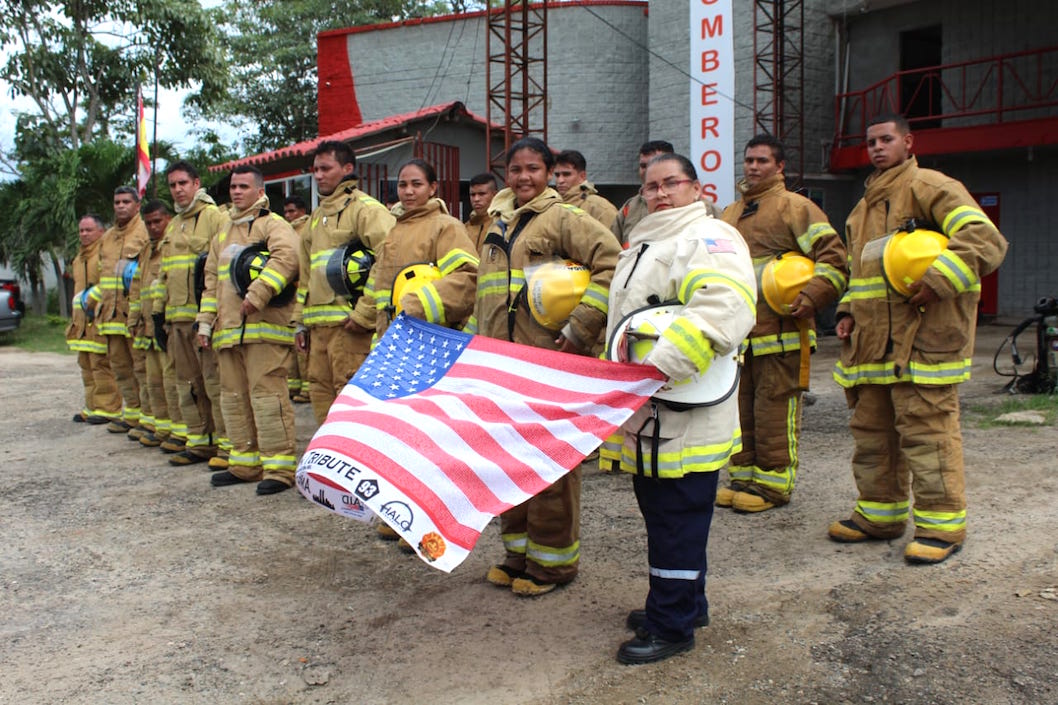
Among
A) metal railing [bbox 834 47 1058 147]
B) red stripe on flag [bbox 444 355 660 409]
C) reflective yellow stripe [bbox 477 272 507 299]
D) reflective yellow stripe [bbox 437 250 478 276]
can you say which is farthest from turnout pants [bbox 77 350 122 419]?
metal railing [bbox 834 47 1058 147]

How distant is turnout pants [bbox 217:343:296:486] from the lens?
711 cm

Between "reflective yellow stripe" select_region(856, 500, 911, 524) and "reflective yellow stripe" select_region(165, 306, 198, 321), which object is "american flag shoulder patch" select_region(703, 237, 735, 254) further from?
"reflective yellow stripe" select_region(165, 306, 198, 321)

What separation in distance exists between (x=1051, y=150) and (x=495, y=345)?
15.4 m

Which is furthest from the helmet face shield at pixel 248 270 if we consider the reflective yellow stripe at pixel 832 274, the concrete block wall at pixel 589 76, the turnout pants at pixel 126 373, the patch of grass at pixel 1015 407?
the concrete block wall at pixel 589 76

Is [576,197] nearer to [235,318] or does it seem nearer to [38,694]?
[235,318]

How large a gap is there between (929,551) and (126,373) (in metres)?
8.28

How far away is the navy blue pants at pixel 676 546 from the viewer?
3.78 m

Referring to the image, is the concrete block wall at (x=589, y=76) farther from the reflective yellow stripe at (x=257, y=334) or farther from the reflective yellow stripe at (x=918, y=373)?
the reflective yellow stripe at (x=918, y=373)

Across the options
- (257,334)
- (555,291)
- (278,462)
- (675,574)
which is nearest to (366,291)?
(257,334)

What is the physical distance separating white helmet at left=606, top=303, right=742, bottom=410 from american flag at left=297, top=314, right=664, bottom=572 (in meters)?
0.11

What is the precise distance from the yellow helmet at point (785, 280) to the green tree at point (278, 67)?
24219mm

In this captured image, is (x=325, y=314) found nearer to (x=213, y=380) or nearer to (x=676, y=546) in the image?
(x=213, y=380)

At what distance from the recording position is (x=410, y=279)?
5.36m

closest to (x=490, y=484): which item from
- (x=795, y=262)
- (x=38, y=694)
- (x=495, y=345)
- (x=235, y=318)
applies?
(x=495, y=345)
